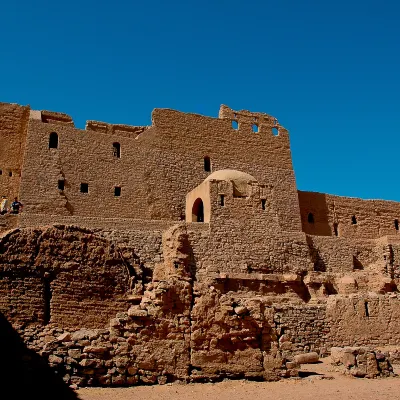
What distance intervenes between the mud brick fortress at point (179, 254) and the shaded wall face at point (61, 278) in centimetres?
4

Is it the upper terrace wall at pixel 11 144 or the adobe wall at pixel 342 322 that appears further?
the upper terrace wall at pixel 11 144

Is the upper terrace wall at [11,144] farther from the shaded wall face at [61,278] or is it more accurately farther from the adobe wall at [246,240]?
the adobe wall at [246,240]

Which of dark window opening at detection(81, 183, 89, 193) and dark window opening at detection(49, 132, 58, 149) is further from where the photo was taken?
dark window opening at detection(49, 132, 58, 149)

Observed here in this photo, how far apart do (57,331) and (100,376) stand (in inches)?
71.3

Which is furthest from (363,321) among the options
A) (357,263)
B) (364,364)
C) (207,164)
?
(207,164)

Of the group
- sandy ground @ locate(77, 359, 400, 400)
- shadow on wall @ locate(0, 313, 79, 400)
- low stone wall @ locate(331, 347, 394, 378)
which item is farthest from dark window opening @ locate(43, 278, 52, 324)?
low stone wall @ locate(331, 347, 394, 378)

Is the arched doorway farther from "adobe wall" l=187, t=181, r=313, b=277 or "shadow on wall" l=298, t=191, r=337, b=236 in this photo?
"shadow on wall" l=298, t=191, r=337, b=236

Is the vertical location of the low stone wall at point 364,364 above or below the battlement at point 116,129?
below

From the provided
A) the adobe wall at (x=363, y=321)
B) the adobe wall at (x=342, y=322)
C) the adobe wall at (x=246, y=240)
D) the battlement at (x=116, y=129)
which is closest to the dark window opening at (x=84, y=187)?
A: the battlement at (x=116, y=129)

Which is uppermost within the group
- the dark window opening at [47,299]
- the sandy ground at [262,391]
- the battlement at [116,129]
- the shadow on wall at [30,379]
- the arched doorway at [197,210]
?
the battlement at [116,129]

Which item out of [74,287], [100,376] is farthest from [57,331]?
[74,287]

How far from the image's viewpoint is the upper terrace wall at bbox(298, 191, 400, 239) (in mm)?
26422

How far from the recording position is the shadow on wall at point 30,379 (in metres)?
9.69

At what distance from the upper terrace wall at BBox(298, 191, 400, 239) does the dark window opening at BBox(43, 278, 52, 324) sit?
1471 cm
